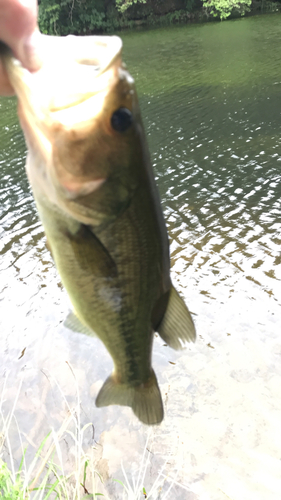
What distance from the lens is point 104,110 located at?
3.87 feet

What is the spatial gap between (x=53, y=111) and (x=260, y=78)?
18470 mm

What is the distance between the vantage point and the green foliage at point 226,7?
123ft

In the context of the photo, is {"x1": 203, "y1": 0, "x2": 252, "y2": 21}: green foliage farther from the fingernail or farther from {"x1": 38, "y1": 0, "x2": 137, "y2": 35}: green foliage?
the fingernail

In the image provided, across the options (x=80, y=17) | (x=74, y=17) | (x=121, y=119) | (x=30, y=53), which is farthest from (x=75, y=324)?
(x=74, y=17)

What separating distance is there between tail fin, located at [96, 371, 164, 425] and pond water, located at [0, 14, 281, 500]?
1.71 meters

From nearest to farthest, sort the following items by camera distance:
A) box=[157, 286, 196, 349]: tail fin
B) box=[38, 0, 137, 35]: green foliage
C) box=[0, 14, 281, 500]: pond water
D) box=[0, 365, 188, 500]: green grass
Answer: box=[157, 286, 196, 349]: tail fin
box=[0, 365, 188, 500]: green grass
box=[0, 14, 281, 500]: pond water
box=[38, 0, 137, 35]: green foliage

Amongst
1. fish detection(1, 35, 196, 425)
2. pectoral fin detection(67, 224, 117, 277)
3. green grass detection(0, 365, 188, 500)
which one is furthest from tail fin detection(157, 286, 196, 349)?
green grass detection(0, 365, 188, 500)

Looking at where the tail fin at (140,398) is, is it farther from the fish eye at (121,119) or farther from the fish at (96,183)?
the fish eye at (121,119)

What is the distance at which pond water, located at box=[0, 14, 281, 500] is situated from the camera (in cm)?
466

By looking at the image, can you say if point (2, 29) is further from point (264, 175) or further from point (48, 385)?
point (264, 175)

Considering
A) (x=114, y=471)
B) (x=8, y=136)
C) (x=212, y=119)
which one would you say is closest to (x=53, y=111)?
(x=114, y=471)

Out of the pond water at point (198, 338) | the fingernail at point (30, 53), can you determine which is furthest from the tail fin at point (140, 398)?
the pond water at point (198, 338)

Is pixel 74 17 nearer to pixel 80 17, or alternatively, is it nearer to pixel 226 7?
pixel 80 17

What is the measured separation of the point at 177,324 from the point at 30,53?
1.10 m
